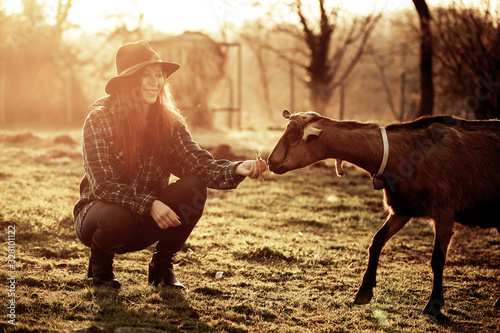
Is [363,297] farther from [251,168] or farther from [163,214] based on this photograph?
[163,214]

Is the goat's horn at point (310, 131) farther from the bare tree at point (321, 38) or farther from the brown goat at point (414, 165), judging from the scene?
the bare tree at point (321, 38)

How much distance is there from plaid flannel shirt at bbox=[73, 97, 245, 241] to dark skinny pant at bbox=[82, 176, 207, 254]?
86 millimetres

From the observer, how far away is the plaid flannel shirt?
4.14 metres

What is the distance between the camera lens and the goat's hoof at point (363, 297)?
4.50 m

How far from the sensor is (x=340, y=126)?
15.3ft

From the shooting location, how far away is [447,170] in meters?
4.60

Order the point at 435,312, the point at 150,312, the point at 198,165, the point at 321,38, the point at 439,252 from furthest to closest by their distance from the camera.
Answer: the point at 321,38 < the point at 198,165 < the point at 439,252 < the point at 435,312 < the point at 150,312

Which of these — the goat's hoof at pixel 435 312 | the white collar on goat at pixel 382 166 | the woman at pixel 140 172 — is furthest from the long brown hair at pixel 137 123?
the goat's hoof at pixel 435 312

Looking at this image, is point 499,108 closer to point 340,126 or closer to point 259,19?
point 340,126

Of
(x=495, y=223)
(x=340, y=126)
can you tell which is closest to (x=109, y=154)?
(x=340, y=126)

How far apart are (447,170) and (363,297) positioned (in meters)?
1.29

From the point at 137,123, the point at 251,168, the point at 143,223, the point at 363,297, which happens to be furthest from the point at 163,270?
the point at 363,297

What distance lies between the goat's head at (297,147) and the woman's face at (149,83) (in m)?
1.10

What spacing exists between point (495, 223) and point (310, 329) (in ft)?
7.49
